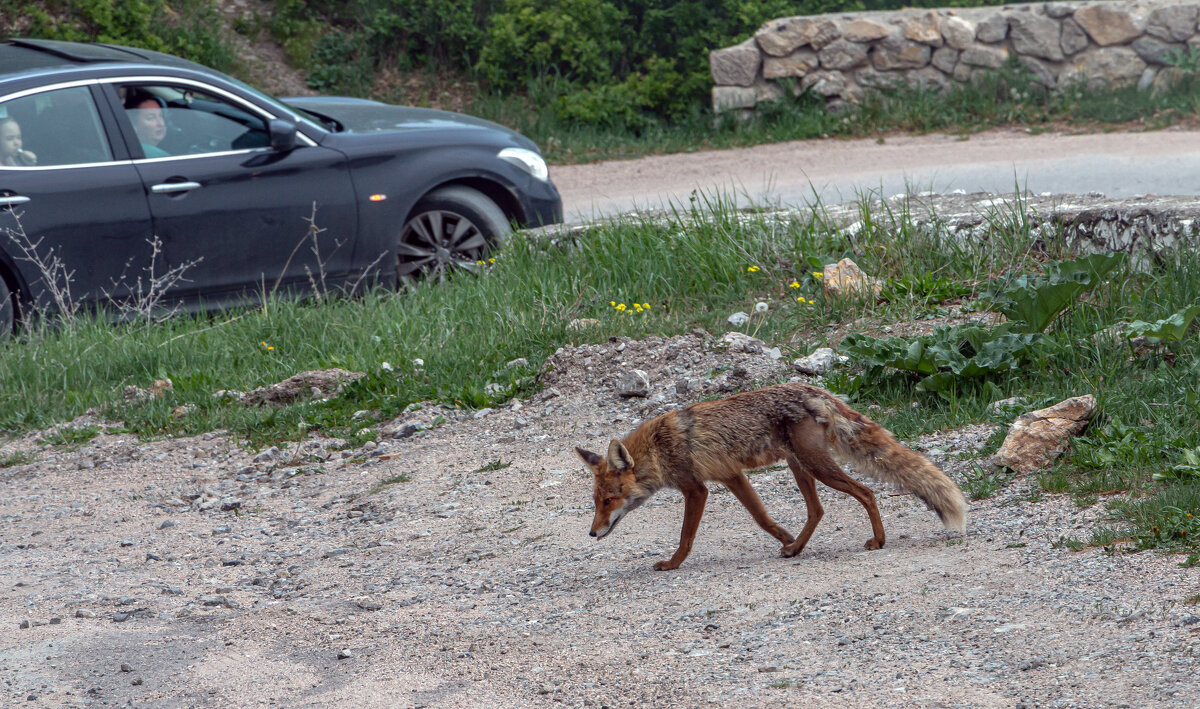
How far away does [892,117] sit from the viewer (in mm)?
13344

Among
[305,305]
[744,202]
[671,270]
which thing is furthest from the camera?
[744,202]

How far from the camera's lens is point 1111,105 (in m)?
12.8

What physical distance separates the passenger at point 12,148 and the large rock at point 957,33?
1025cm

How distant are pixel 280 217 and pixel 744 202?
14.4 ft

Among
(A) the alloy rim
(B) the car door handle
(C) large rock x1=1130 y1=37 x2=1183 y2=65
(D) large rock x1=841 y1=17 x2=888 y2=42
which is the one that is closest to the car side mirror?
(B) the car door handle

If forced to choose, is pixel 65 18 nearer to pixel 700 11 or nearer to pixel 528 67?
pixel 528 67

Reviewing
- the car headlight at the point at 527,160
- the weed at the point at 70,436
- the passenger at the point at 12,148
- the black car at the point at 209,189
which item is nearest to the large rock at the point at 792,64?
the car headlight at the point at 527,160

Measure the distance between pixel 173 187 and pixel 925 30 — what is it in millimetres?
9382

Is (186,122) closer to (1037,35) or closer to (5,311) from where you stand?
(5,311)

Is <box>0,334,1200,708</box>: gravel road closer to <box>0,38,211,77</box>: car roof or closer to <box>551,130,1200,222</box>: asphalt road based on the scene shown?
<box>0,38,211,77</box>: car roof

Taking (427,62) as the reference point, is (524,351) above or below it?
below

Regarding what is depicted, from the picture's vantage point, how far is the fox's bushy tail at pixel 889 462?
3.87m

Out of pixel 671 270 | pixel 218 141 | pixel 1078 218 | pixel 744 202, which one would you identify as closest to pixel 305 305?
pixel 218 141

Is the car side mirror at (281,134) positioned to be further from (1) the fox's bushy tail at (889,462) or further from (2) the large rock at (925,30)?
(2) the large rock at (925,30)
